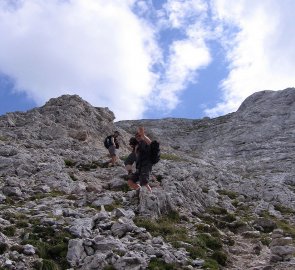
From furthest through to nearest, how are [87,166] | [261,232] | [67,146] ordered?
[67,146] → [87,166] → [261,232]

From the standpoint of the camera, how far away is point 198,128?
92.3m

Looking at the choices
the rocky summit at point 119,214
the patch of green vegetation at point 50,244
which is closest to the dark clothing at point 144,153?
the rocky summit at point 119,214

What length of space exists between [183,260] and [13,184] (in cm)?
1108

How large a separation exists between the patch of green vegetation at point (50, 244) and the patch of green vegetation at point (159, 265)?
7.80 ft

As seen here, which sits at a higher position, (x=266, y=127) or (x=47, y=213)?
(x=266, y=127)

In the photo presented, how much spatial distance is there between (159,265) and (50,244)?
A: 3410 mm

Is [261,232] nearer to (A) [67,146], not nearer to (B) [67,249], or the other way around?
(B) [67,249]

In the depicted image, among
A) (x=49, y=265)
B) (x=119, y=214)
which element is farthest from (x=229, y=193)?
(x=49, y=265)

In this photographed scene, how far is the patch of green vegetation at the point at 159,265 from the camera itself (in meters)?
13.8

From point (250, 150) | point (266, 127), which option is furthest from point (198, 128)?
point (250, 150)

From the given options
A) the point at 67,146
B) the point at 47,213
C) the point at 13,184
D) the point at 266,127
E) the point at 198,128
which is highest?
the point at 198,128

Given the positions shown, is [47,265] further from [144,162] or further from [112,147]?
[112,147]

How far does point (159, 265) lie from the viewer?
1400 centimetres

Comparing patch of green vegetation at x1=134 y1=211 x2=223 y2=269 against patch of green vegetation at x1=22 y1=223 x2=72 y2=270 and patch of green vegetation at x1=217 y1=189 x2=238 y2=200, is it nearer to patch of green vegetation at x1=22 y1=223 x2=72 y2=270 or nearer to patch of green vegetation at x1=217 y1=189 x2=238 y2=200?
patch of green vegetation at x1=22 y1=223 x2=72 y2=270
